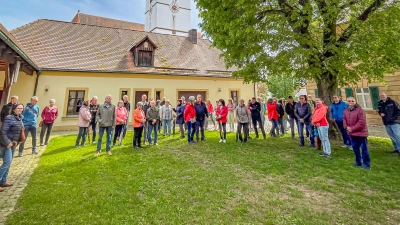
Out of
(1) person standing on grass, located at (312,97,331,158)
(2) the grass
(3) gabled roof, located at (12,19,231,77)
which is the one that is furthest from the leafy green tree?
(3) gabled roof, located at (12,19,231,77)

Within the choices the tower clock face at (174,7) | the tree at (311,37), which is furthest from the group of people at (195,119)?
the tower clock face at (174,7)

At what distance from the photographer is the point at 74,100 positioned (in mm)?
13492

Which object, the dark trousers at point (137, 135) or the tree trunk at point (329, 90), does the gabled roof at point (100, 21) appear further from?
the tree trunk at point (329, 90)

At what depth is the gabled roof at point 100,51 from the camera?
44.4 feet

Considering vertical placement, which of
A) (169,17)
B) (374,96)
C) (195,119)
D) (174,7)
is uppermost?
(174,7)

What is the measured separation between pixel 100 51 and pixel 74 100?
4.49 m

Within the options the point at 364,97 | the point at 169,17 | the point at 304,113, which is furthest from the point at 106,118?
the point at 169,17

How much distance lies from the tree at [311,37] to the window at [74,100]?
10.6 metres

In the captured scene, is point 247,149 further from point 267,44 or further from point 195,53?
point 195,53

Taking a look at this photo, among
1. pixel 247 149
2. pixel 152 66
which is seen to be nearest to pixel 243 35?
pixel 247 149

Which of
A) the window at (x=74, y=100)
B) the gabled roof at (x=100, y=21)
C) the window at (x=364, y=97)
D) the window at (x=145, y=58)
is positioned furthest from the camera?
the gabled roof at (x=100, y=21)

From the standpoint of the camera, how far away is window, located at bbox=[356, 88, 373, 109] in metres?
Result: 14.3

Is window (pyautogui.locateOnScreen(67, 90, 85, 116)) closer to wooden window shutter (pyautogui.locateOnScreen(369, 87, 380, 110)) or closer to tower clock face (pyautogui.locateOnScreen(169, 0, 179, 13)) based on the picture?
wooden window shutter (pyautogui.locateOnScreen(369, 87, 380, 110))

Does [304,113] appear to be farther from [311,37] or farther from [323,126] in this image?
[311,37]
